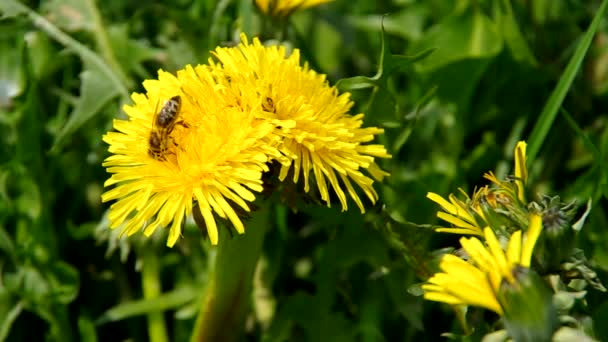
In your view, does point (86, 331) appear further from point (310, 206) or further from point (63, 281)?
point (310, 206)

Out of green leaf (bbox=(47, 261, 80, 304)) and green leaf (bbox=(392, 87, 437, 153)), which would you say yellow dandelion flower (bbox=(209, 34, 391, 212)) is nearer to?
green leaf (bbox=(392, 87, 437, 153))

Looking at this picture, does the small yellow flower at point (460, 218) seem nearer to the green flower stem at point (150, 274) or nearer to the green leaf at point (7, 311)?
the green flower stem at point (150, 274)

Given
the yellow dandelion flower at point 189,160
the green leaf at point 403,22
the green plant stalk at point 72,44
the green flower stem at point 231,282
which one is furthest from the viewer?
the green leaf at point 403,22

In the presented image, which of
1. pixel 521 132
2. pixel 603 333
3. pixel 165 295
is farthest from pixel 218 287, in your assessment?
pixel 521 132

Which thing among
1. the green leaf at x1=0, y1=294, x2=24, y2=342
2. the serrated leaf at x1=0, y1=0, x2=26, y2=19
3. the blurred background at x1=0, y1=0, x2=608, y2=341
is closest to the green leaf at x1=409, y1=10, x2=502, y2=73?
the blurred background at x1=0, y1=0, x2=608, y2=341

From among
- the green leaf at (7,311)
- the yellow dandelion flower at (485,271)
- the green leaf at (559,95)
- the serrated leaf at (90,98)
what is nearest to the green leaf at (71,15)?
the serrated leaf at (90,98)
